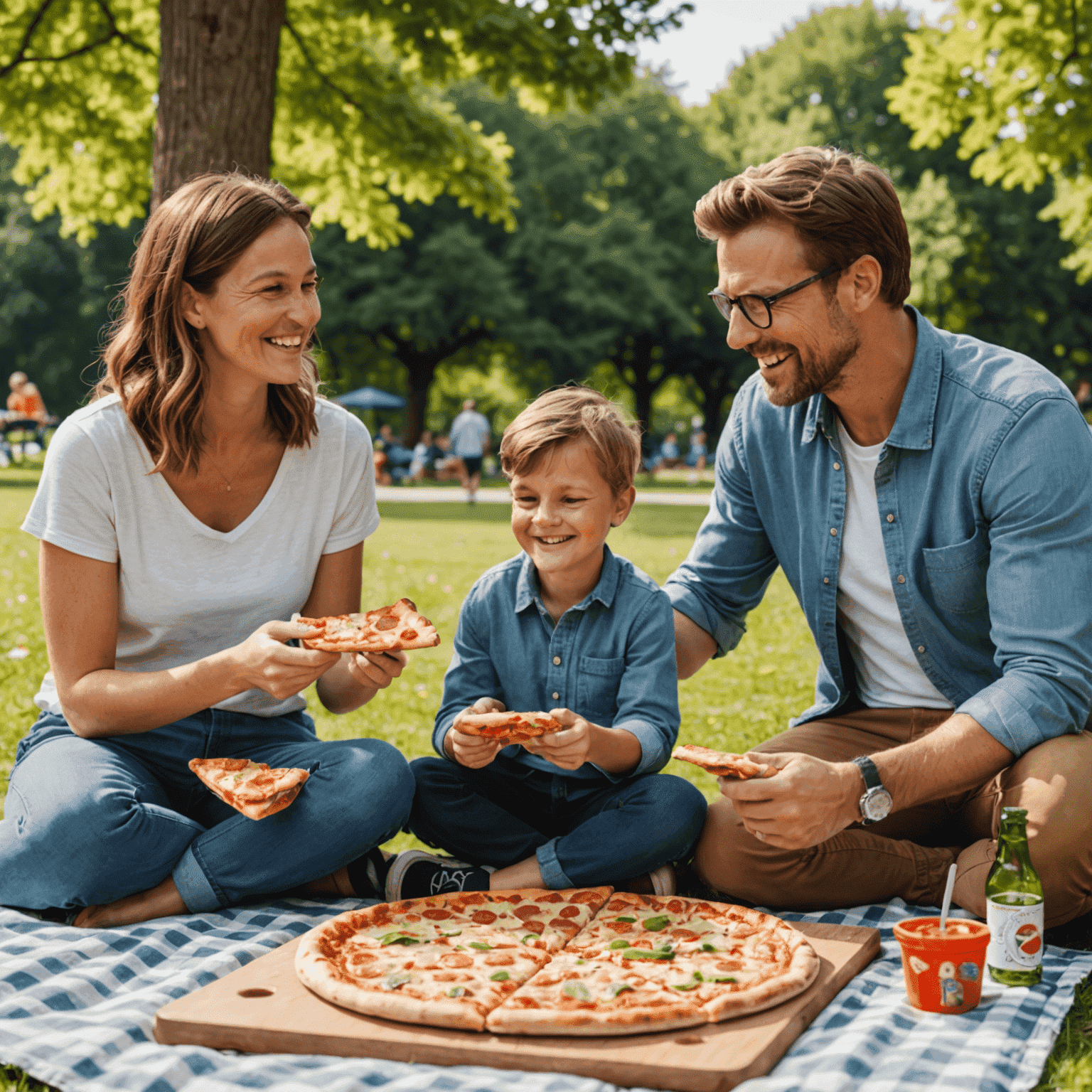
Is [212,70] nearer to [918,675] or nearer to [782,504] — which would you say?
[782,504]

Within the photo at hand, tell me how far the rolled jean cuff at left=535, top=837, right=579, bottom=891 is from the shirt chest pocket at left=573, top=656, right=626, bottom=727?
19.4 inches

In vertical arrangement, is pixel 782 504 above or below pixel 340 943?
above

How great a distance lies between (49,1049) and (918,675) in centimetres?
292

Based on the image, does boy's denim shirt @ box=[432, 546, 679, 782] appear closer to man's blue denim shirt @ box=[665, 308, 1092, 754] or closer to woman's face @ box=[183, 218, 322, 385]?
man's blue denim shirt @ box=[665, 308, 1092, 754]

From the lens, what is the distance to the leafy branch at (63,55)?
11.2 m

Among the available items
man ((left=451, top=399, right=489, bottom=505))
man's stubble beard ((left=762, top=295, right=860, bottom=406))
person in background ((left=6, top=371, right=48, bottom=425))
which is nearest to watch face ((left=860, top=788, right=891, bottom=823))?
man's stubble beard ((left=762, top=295, right=860, bottom=406))

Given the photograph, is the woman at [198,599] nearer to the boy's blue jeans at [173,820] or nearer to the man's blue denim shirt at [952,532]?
the boy's blue jeans at [173,820]

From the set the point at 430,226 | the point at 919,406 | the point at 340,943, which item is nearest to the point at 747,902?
the point at 340,943

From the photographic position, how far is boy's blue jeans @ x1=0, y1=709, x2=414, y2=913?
378 centimetres

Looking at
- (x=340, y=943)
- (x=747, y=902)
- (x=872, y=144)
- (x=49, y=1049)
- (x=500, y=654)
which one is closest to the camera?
(x=49, y=1049)

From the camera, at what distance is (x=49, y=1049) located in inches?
115

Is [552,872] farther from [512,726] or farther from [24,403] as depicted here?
[24,403]

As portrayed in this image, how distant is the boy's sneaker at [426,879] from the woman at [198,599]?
0.12 meters

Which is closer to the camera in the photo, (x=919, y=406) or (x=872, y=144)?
(x=919, y=406)
